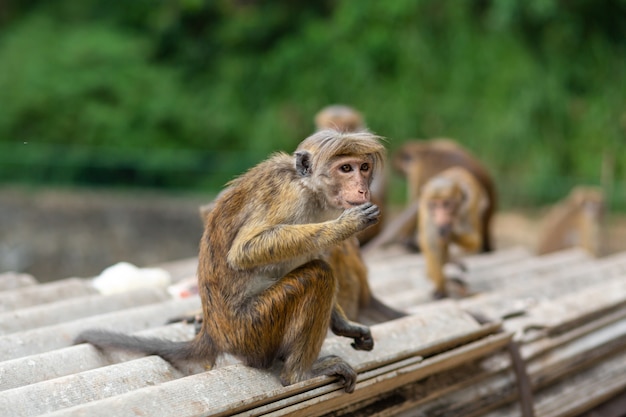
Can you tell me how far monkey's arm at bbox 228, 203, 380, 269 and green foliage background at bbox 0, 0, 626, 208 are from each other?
1044cm

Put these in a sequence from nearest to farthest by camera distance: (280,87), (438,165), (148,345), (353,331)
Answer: (148,345)
(353,331)
(438,165)
(280,87)

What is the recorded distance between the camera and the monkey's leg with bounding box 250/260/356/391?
3344 mm

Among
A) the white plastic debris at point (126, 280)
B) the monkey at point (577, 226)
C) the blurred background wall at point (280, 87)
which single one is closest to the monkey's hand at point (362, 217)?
the white plastic debris at point (126, 280)

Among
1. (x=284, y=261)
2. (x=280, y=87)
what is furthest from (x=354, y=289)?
(x=280, y=87)

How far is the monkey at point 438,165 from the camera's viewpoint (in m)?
8.41

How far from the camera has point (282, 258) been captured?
11.1ft

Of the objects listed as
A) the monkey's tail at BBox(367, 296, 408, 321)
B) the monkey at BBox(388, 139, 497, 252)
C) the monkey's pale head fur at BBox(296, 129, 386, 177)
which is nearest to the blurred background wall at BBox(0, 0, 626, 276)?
the monkey at BBox(388, 139, 497, 252)

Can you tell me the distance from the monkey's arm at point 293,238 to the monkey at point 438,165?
517cm

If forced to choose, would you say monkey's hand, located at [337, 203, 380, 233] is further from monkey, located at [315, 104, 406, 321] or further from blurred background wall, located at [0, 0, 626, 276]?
blurred background wall, located at [0, 0, 626, 276]

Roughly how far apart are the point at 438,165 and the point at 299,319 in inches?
235

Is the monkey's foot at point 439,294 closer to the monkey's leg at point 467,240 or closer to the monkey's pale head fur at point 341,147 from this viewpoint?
the monkey's leg at point 467,240

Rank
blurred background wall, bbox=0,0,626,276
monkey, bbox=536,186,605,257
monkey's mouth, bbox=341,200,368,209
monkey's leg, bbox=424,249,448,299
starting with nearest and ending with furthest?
monkey's mouth, bbox=341,200,368,209 < monkey's leg, bbox=424,249,448,299 < monkey, bbox=536,186,605,257 < blurred background wall, bbox=0,0,626,276

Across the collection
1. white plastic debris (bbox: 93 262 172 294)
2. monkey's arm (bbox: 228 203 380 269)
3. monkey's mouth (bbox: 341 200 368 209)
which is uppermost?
monkey's mouth (bbox: 341 200 368 209)

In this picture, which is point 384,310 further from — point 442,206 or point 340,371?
point 442,206
